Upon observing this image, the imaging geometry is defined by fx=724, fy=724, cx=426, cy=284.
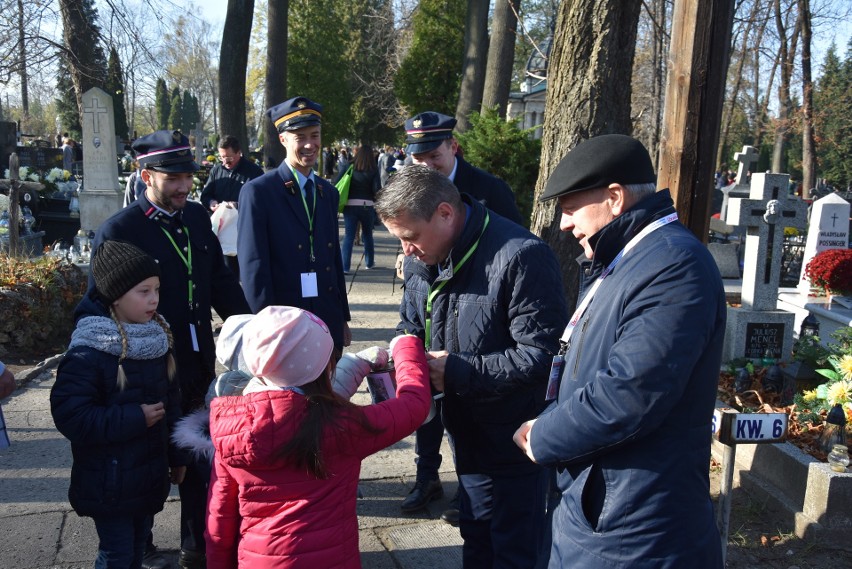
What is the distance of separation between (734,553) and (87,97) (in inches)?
469

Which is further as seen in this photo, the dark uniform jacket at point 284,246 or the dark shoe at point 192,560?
the dark uniform jacket at point 284,246

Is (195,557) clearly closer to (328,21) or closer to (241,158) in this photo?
(241,158)

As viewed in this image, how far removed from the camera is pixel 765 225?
6.30 metres

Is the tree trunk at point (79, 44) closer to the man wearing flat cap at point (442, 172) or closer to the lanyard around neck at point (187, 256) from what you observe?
the man wearing flat cap at point (442, 172)

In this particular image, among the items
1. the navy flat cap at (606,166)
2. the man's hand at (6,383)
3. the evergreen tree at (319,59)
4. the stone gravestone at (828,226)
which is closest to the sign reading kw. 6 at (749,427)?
the navy flat cap at (606,166)

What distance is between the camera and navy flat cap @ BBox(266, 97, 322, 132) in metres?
3.95

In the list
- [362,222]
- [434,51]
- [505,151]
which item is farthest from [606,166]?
[434,51]

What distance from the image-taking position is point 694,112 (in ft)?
12.0

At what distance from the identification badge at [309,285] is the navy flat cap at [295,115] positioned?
0.81 metres

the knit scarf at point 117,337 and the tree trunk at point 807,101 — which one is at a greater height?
the tree trunk at point 807,101

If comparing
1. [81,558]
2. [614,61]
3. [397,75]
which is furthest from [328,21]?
[81,558]

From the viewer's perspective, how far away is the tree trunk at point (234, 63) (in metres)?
13.3

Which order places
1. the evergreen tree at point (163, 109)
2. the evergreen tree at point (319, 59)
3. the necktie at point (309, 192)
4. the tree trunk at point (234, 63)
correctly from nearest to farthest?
the necktie at point (309, 192)
the tree trunk at point (234, 63)
the evergreen tree at point (319, 59)
the evergreen tree at point (163, 109)

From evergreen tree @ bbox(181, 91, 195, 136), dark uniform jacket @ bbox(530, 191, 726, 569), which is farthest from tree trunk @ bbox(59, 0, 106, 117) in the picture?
evergreen tree @ bbox(181, 91, 195, 136)
